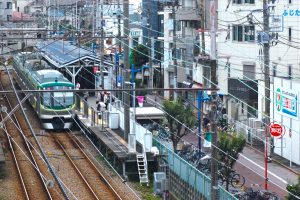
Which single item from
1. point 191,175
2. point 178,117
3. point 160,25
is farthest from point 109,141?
point 160,25

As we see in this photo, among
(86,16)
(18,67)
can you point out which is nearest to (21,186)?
(18,67)

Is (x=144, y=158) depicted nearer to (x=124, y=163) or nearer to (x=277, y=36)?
(x=124, y=163)

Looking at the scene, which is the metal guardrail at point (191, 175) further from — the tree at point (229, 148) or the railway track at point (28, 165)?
the railway track at point (28, 165)

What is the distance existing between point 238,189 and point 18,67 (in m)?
18.5

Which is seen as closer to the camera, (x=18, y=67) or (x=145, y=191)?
(x=145, y=191)

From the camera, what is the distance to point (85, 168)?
17.3 metres

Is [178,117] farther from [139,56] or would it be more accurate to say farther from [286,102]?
[139,56]

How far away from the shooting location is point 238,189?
44.0 ft

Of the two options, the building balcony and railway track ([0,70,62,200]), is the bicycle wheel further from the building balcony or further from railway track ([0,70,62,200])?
the building balcony

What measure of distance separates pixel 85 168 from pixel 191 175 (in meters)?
5.06

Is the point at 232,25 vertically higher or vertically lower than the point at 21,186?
higher

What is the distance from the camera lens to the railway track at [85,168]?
48.3 feet

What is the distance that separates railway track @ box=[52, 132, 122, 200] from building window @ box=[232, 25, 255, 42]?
593cm

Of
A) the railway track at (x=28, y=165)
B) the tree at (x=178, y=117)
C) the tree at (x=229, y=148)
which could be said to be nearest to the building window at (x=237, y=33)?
the tree at (x=178, y=117)
